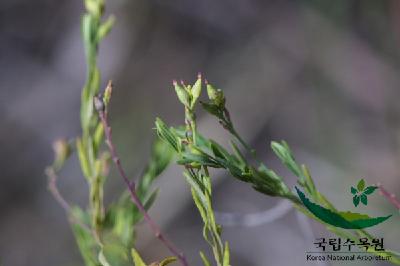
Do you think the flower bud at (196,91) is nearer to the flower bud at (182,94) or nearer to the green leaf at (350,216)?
the flower bud at (182,94)

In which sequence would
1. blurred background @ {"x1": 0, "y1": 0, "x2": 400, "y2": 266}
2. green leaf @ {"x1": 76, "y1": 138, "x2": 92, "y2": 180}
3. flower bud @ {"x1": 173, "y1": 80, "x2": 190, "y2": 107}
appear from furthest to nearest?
blurred background @ {"x1": 0, "y1": 0, "x2": 400, "y2": 266} → green leaf @ {"x1": 76, "y1": 138, "x2": 92, "y2": 180} → flower bud @ {"x1": 173, "y1": 80, "x2": 190, "y2": 107}

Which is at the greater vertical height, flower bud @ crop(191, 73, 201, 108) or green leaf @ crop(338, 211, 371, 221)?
flower bud @ crop(191, 73, 201, 108)

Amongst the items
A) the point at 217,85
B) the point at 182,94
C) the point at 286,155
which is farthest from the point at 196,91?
the point at 217,85

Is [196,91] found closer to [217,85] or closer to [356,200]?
[356,200]

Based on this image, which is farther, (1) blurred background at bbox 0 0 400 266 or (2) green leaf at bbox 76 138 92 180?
(1) blurred background at bbox 0 0 400 266

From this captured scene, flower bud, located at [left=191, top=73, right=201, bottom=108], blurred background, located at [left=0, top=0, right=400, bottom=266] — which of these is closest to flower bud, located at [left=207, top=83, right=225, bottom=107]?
flower bud, located at [left=191, top=73, right=201, bottom=108]

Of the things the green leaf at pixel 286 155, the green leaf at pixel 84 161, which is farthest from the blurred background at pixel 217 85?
the green leaf at pixel 286 155

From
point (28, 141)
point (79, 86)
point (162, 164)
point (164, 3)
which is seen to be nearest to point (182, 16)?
point (164, 3)

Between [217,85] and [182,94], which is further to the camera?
[217,85]

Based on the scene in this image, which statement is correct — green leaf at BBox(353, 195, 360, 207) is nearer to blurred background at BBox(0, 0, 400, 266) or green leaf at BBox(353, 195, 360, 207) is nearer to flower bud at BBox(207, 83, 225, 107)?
flower bud at BBox(207, 83, 225, 107)
